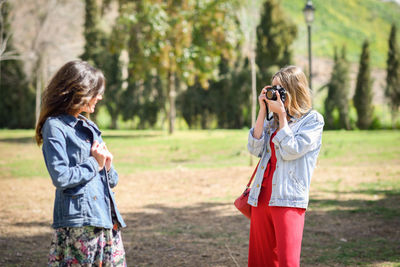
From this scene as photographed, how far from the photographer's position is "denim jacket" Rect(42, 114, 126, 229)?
8.03 ft

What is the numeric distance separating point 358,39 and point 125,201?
53.5 meters

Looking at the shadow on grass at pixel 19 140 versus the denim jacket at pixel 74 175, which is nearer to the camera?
the denim jacket at pixel 74 175

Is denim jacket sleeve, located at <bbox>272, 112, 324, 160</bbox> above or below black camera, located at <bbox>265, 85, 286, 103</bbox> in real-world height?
below

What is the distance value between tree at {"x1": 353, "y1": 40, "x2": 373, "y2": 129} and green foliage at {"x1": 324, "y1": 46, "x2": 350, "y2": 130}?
75 cm

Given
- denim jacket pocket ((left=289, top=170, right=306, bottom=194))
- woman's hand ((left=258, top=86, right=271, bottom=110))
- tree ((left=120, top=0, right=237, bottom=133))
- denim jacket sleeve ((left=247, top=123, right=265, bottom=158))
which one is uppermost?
tree ((left=120, top=0, right=237, bottom=133))

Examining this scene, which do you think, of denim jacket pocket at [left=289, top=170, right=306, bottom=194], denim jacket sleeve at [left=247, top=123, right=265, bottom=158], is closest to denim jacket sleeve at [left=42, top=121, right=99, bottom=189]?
denim jacket sleeve at [left=247, top=123, right=265, bottom=158]

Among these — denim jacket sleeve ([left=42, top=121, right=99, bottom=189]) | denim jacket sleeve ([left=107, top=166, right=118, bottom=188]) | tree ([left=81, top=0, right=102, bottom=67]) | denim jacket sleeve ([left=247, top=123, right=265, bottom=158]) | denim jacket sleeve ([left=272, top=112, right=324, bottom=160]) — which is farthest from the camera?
tree ([left=81, top=0, right=102, bottom=67])

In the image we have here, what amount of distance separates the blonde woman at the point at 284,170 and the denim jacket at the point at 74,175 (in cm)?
113

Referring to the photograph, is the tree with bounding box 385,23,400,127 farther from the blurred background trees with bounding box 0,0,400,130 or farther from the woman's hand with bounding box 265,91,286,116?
the woman's hand with bounding box 265,91,286,116

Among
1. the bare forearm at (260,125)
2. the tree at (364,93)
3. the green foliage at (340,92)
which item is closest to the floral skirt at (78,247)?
the bare forearm at (260,125)

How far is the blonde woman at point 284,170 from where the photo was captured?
2998mm

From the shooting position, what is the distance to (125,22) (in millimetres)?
20859

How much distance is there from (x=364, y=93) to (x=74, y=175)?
91.7 feet

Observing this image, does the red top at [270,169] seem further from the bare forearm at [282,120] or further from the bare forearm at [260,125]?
the bare forearm at [282,120]
